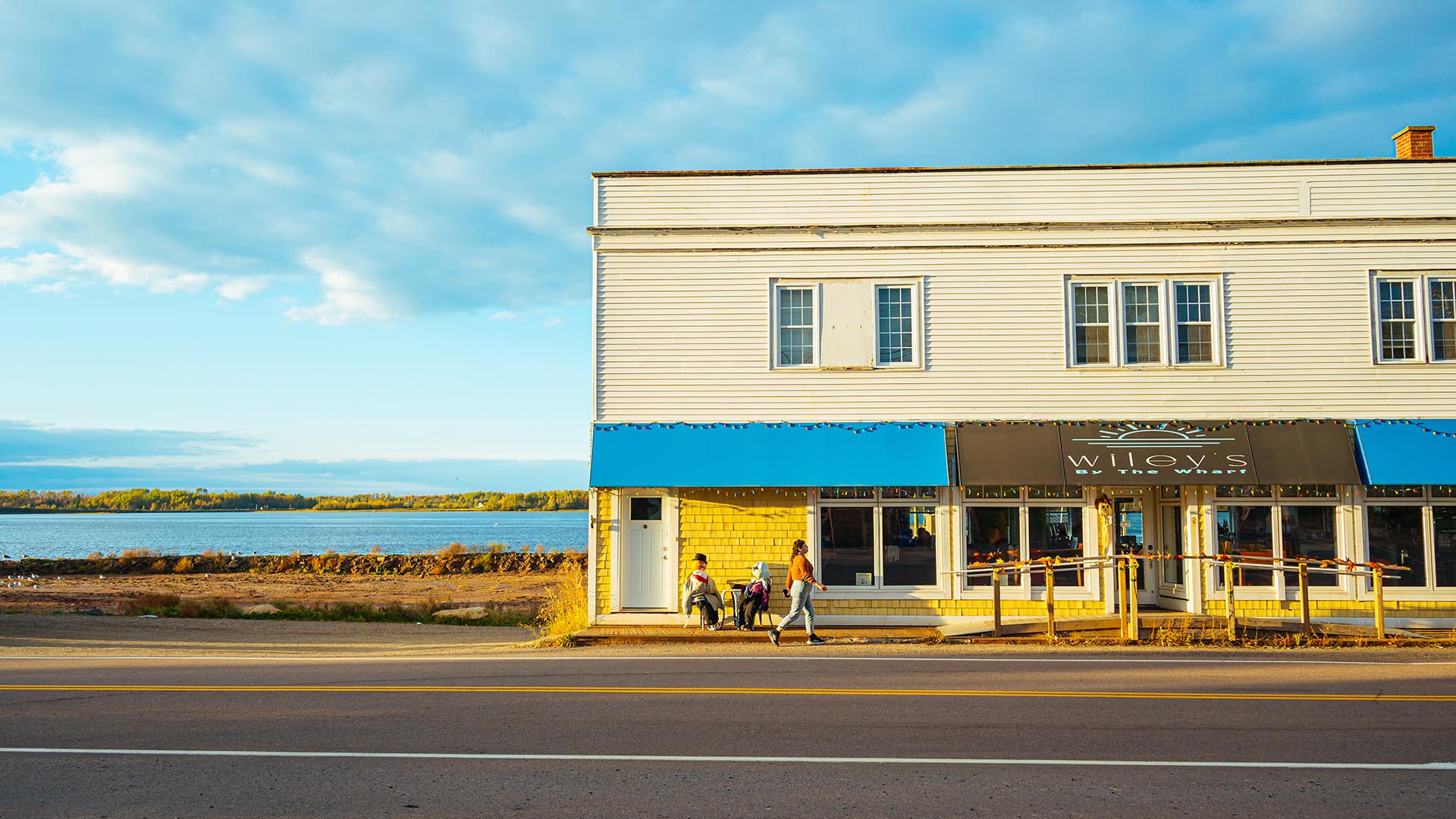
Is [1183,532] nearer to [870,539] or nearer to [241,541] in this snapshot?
[870,539]

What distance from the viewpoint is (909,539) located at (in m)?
17.8

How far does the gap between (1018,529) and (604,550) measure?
7.13 m

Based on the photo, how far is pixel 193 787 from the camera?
23.3 ft

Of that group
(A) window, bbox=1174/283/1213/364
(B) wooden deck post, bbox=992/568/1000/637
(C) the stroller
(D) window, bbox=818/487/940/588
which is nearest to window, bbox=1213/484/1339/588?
(A) window, bbox=1174/283/1213/364

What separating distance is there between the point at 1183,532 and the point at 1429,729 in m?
9.46

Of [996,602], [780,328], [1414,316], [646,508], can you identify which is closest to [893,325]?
[780,328]

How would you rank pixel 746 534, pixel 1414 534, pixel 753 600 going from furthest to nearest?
pixel 746 534 → pixel 1414 534 → pixel 753 600

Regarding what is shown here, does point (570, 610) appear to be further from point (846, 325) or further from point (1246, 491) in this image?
point (1246, 491)

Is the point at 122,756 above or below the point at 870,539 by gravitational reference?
below

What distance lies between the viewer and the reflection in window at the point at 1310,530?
17.6 m

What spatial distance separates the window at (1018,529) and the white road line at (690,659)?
12.7 feet

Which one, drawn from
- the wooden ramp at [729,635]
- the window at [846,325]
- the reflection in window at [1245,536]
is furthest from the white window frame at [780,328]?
the reflection in window at [1245,536]

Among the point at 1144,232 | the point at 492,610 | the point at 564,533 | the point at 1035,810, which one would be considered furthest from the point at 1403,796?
the point at 564,533

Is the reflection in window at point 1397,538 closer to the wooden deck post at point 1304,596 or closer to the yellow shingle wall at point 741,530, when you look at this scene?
the wooden deck post at point 1304,596
